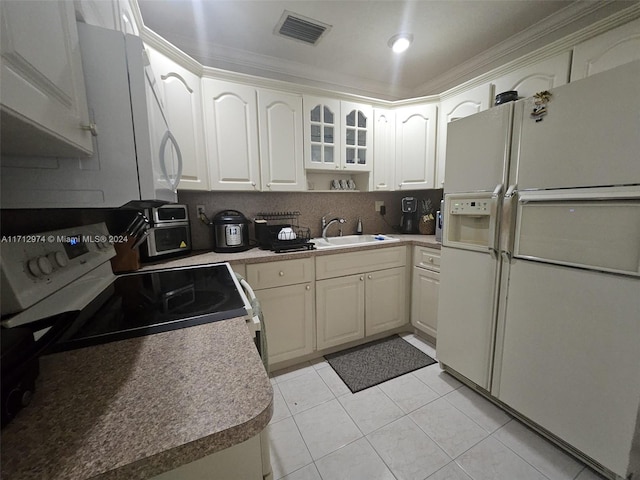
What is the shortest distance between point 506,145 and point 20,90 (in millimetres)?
1728

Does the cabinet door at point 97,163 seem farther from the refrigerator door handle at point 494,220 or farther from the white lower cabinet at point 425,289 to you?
the white lower cabinet at point 425,289

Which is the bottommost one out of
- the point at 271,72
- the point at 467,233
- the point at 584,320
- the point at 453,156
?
the point at 584,320

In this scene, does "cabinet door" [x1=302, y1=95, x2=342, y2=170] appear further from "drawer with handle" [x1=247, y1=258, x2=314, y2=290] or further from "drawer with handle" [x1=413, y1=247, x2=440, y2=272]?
"drawer with handle" [x1=413, y1=247, x2=440, y2=272]

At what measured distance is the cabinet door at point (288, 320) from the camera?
1.77m

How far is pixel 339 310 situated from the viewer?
2.03 meters

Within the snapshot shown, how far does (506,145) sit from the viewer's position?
1321 millimetres

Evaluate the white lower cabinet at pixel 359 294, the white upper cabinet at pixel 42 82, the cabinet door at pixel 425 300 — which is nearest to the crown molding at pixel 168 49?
the white upper cabinet at pixel 42 82

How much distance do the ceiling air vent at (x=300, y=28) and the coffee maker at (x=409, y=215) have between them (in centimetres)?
160

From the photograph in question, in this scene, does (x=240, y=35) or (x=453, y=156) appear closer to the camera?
(x=453, y=156)

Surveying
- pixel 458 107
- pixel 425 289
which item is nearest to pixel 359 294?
pixel 425 289

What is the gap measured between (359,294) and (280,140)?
4.53ft

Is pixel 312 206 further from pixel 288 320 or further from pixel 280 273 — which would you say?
pixel 288 320

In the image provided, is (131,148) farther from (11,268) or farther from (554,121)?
(554,121)

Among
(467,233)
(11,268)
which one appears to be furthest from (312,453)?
(467,233)
